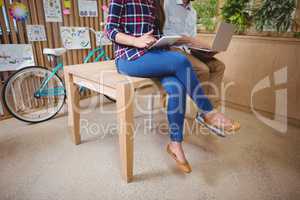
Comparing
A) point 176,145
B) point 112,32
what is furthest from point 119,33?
point 176,145

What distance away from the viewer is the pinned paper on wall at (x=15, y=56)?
163 centimetres

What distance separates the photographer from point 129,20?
1088 millimetres

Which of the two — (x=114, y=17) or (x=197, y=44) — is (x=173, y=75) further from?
(x=114, y=17)

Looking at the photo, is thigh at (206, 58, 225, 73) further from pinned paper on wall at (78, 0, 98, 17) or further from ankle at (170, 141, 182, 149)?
pinned paper on wall at (78, 0, 98, 17)

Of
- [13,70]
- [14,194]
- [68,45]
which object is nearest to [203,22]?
[68,45]

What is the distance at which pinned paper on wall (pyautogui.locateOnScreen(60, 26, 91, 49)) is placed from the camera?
1921mm

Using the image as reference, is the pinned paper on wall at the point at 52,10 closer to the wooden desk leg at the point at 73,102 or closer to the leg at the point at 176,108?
the wooden desk leg at the point at 73,102

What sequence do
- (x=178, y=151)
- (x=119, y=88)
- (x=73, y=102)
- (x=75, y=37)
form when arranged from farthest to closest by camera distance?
(x=75, y=37) < (x=73, y=102) < (x=178, y=151) < (x=119, y=88)

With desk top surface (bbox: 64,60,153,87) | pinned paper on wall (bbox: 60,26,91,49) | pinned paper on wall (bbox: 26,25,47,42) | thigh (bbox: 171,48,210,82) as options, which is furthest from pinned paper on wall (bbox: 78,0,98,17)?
thigh (bbox: 171,48,210,82)

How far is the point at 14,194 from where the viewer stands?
1030 mm

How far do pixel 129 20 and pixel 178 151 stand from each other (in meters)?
0.73

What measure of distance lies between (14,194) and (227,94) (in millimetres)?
1840

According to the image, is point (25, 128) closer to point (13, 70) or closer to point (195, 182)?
point (13, 70)

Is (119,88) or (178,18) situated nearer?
A: (119,88)
